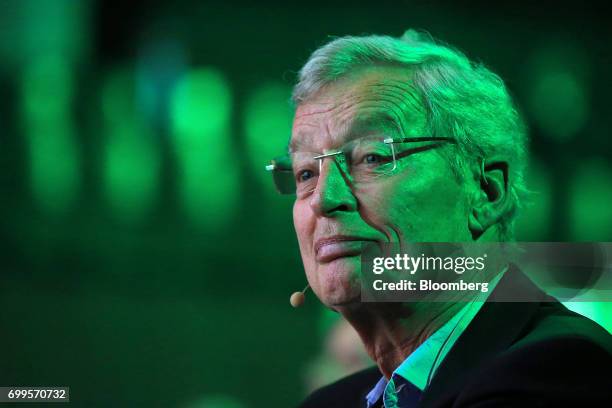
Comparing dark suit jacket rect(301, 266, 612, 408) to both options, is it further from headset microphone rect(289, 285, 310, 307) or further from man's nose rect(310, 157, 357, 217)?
headset microphone rect(289, 285, 310, 307)

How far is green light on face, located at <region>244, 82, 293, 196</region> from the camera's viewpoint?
6.98ft

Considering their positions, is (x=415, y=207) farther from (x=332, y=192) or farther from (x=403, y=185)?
(x=332, y=192)

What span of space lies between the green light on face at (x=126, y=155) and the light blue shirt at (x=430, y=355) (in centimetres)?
92

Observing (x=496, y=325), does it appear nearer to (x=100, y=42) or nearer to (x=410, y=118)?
(x=410, y=118)

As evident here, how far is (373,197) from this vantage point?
1757mm

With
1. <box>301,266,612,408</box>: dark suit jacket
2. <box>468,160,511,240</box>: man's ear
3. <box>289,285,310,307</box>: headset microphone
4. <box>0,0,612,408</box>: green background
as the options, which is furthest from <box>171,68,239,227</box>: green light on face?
<box>301,266,612,408</box>: dark suit jacket

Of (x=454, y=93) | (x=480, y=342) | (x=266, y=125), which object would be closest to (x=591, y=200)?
(x=454, y=93)

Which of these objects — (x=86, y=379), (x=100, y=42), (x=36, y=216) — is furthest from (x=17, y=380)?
(x=100, y=42)

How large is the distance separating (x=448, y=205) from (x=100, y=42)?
118 cm

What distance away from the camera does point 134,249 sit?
2.19 metres

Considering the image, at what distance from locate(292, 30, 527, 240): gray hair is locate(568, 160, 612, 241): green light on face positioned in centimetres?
22

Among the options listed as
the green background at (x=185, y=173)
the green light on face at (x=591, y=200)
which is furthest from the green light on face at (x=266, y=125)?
the green light on face at (x=591, y=200)

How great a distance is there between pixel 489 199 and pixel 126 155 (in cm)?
105

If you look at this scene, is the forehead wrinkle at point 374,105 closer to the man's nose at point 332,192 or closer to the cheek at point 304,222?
the man's nose at point 332,192
